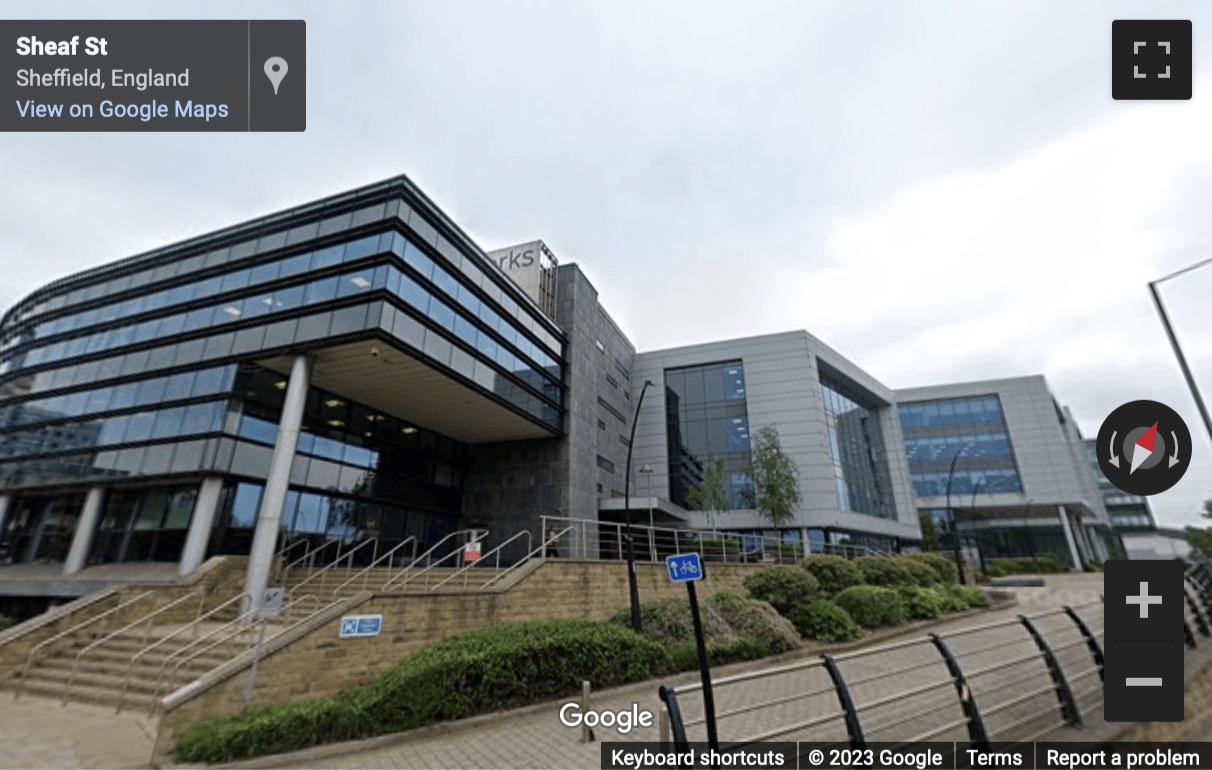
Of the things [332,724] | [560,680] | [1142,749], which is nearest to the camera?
[1142,749]

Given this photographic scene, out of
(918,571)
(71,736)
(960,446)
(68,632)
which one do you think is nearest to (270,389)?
(68,632)

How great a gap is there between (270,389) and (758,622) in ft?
58.7

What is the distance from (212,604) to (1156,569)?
19.7m

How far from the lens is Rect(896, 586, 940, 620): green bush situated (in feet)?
61.0

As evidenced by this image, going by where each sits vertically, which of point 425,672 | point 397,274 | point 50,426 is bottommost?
point 425,672

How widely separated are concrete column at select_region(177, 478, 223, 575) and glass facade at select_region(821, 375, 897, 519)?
108 feet

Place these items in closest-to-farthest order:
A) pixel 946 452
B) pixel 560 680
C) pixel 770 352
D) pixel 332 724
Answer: pixel 332 724
pixel 560 680
pixel 770 352
pixel 946 452

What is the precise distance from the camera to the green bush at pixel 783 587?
1639 cm

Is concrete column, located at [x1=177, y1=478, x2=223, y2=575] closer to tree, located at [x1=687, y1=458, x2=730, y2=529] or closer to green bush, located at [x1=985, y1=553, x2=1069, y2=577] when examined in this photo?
tree, located at [x1=687, y1=458, x2=730, y2=529]

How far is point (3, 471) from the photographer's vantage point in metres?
22.6

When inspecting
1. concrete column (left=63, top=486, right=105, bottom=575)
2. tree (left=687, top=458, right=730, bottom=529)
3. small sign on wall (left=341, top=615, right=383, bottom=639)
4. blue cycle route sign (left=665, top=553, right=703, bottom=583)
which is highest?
tree (left=687, top=458, right=730, bottom=529)

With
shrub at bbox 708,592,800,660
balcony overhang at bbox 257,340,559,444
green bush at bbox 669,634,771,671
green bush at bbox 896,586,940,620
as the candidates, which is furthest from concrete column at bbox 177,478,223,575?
green bush at bbox 896,586,940,620

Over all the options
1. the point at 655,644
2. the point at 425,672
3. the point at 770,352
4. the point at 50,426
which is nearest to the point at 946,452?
the point at 770,352

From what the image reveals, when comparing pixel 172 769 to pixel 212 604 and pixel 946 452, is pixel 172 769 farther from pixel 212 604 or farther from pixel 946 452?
pixel 946 452
